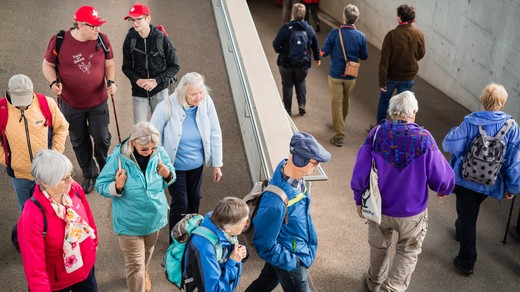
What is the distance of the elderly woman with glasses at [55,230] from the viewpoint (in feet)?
12.5

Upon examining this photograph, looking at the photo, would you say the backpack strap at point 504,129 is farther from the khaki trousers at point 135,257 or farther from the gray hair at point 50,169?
the gray hair at point 50,169

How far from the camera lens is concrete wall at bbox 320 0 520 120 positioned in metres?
8.66

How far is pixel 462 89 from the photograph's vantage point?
10203 mm

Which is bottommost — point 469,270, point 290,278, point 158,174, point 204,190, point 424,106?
point 424,106

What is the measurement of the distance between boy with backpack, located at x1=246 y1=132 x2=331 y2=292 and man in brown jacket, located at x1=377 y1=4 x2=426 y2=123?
13.9 ft

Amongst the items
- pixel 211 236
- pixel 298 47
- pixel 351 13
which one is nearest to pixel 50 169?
pixel 211 236

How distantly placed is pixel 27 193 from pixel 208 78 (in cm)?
376

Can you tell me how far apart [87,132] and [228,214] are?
9.84 ft

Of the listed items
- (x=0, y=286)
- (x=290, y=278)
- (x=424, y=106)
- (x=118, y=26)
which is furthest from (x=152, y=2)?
(x=290, y=278)

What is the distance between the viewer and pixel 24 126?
5.04 meters

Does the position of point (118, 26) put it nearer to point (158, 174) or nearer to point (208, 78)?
point (208, 78)

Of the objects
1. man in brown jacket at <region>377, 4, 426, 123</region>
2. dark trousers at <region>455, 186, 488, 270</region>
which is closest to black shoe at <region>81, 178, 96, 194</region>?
dark trousers at <region>455, 186, 488, 270</region>

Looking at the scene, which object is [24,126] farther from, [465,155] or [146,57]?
[465,155]

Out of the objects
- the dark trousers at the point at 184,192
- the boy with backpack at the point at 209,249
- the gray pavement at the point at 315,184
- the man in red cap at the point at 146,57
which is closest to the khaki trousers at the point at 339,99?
the gray pavement at the point at 315,184
